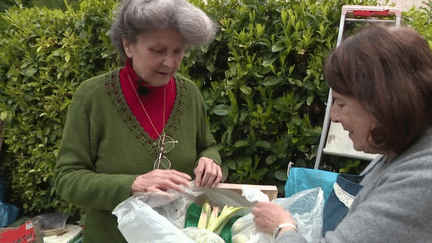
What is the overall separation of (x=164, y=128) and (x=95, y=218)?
1.54 ft

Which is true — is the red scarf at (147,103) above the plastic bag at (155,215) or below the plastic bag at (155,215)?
above

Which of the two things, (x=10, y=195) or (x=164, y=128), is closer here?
(x=164, y=128)

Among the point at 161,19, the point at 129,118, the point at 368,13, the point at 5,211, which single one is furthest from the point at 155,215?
the point at 5,211

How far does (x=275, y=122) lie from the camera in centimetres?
304

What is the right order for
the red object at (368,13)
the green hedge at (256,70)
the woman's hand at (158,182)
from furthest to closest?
the green hedge at (256,70) < the red object at (368,13) < the woman's hand at (158,182)

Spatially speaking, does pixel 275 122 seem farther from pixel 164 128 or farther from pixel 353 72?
pixel 353 72

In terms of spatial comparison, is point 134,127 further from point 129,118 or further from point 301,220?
point 301,220

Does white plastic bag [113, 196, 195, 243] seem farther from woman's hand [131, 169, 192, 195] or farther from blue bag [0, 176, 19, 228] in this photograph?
blue bag [0, 176, 19, 228]

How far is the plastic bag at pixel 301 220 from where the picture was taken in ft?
5.17

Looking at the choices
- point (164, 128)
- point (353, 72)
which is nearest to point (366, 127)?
point (353, 72)

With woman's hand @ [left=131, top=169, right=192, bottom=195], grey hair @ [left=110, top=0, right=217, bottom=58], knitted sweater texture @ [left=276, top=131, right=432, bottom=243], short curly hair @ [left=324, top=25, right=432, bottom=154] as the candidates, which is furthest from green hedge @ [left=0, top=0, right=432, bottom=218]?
knitted sweater texture @ [left=276, top=131, right=432, bottom=243]

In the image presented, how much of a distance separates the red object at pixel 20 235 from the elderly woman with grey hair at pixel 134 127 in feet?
2.44

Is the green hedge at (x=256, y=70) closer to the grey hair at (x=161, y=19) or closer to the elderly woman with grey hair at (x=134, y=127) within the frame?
the elderly woman with grey hair at (x=134, y=127)

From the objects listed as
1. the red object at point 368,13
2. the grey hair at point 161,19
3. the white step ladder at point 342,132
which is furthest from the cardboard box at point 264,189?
the red object at point 368,13
